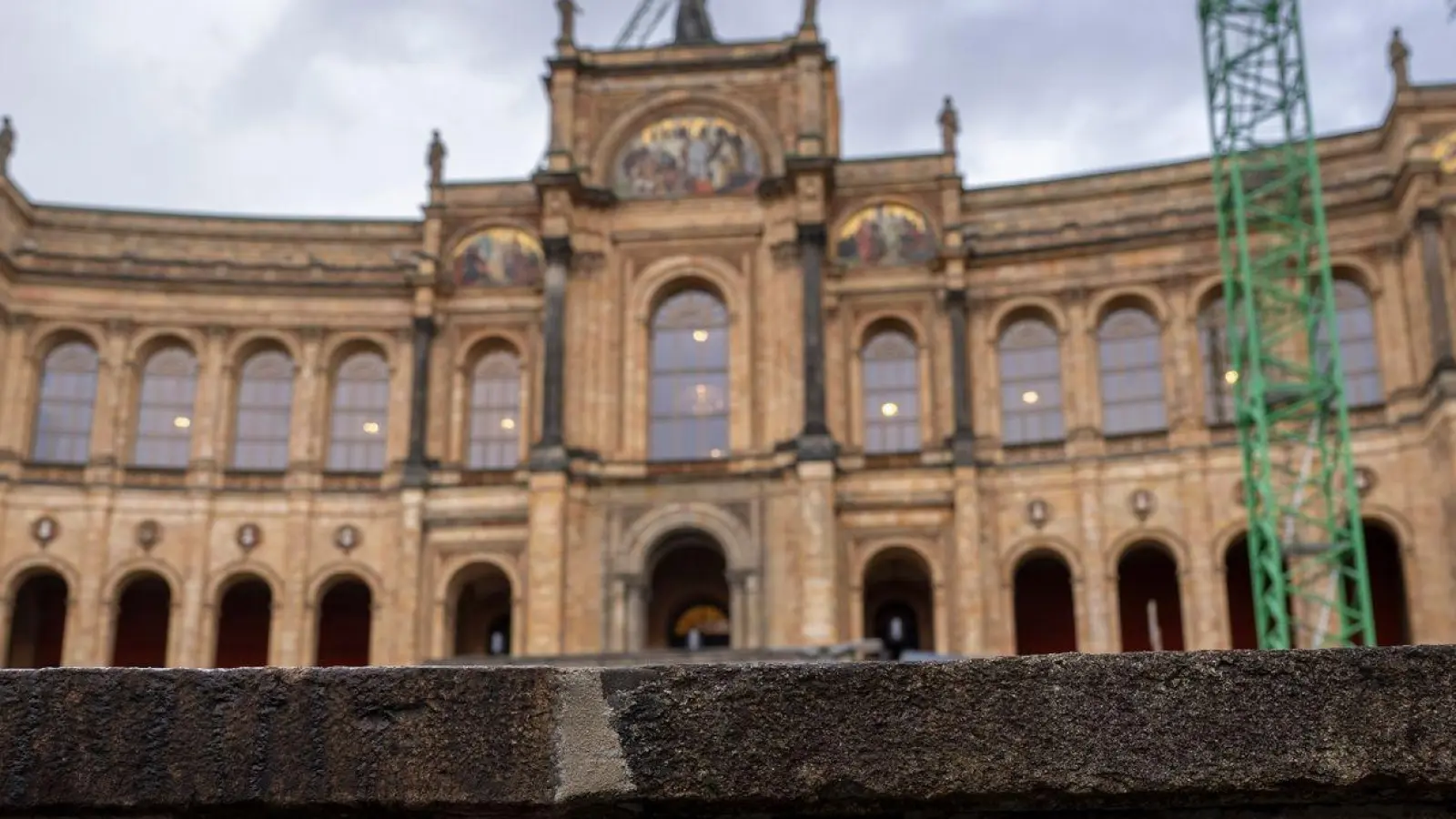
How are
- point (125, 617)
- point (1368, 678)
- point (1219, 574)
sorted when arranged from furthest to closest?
point (125, 617)
point (1219, 574)
point (1368, 678)

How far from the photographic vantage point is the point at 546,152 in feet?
121

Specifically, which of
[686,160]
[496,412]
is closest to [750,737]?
[496,412]

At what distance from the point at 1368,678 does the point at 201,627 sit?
1401 inches

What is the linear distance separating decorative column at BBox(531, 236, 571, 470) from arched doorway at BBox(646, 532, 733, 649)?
4024 millimetres

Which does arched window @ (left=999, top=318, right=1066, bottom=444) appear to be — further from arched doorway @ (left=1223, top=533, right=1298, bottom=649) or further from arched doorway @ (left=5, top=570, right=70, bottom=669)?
arched doorway @ (left=5, top=570, right=70, bottom=669)

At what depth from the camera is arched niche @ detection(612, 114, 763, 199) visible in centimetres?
3747

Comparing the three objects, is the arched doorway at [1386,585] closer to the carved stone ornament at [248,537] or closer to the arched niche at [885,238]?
the arched niche at [885,238]

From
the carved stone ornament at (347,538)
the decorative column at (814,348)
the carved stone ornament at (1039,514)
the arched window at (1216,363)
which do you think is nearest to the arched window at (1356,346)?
the arched window at (1216,363)

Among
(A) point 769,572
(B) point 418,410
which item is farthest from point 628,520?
(B) point 418,410

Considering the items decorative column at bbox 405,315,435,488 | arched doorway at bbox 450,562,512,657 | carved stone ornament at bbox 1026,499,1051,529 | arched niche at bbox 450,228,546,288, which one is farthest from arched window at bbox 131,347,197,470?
carved stone ornament at bbox 1026,499,1051,529

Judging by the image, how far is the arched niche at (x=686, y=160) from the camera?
37.5 meters

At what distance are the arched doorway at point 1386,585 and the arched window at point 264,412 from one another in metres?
26.6

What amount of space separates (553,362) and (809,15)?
36.5ft

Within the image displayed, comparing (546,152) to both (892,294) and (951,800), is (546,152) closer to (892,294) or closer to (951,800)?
(892,294)
